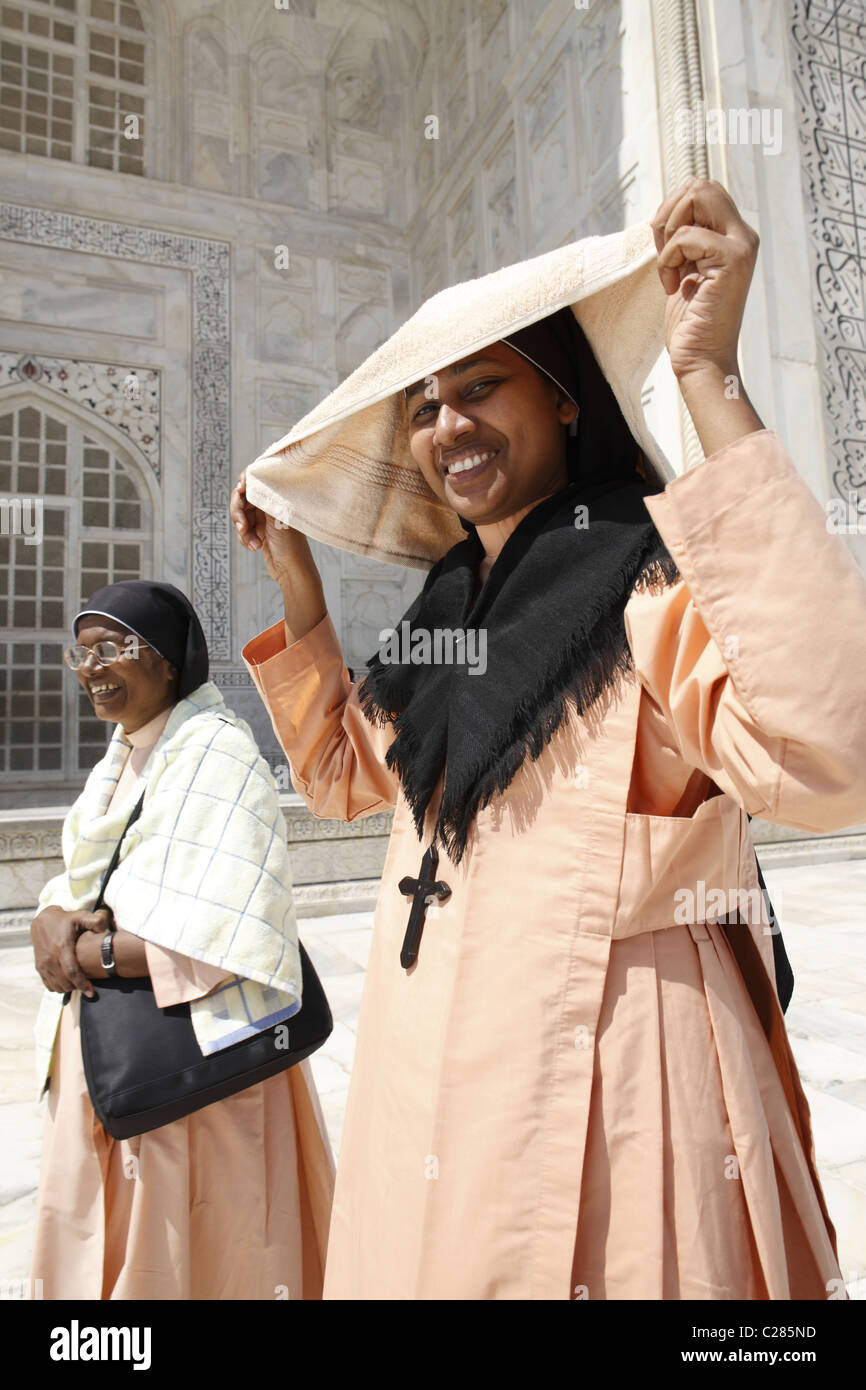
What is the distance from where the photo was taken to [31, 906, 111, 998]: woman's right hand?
1034 mm

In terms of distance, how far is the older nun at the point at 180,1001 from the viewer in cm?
100

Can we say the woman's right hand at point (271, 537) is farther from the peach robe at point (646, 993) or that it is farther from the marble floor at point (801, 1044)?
the marble floor at point (801, 1044)

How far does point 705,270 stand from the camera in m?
0.50

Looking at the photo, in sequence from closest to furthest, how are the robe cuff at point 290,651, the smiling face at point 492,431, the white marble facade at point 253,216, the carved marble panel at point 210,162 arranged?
the smiling face at point 492,431, the robe cuff at point 290,651, the white marble facade at point 253,216, the carved marble panel at point 210,162

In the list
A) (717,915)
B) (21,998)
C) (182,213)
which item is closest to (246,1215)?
(717,915)

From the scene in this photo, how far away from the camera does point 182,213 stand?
6.46 m

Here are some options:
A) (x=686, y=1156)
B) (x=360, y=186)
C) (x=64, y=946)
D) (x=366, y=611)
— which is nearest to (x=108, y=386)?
(x=366, y=611)

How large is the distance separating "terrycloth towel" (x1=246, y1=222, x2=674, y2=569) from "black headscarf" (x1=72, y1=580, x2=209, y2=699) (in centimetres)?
38

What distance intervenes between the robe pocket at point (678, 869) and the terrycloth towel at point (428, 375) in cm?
30

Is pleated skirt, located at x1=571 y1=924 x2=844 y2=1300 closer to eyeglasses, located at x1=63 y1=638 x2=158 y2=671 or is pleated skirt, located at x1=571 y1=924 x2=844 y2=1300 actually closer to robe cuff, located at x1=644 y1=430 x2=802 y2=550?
robe cuff, located at x1=644 y1=430 x2=802 y2=550

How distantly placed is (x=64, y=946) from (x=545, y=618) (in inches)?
31.1

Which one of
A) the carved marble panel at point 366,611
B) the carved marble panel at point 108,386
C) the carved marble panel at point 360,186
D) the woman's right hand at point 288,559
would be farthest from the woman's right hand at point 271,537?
the carved marble panel at point 360,186

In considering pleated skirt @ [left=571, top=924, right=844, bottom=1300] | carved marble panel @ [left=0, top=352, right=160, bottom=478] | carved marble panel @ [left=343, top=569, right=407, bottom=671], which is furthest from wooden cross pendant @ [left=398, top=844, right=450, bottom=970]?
carved marble panel @ [left=0, top=352, right=160, bottom=478]

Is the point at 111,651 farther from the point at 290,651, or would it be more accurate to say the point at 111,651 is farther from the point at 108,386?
the point at 108,386
